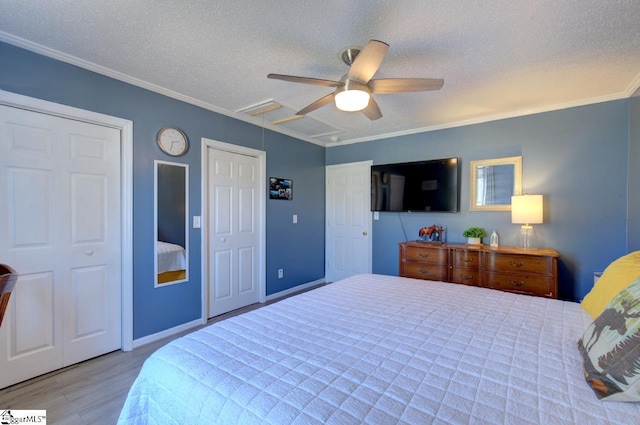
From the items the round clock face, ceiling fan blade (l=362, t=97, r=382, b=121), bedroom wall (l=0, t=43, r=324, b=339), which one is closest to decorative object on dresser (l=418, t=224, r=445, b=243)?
bedroom wall (l=0, t=43, r=324, b=339)

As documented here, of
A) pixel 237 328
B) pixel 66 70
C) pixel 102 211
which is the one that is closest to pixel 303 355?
pixel 237 328

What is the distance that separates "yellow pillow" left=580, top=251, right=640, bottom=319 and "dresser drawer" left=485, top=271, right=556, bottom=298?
49.8 inches

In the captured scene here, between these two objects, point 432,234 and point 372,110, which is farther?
point 432,234

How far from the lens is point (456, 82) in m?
2.48

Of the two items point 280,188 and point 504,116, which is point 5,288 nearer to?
point 280,188

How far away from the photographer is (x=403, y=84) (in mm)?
1853

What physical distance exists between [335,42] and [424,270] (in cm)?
266

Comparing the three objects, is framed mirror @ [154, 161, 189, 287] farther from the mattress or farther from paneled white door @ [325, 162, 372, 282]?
paneled white door @ [325, 162, 372, 282]

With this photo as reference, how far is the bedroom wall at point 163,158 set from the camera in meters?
2.09

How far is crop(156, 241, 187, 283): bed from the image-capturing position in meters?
2.73

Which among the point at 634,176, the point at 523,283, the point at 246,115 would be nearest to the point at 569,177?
the point at 634,176

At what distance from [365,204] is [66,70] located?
11.9 ft

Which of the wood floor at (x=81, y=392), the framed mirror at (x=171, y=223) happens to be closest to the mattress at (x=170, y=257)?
the framed mirror at (x=171, y=223)

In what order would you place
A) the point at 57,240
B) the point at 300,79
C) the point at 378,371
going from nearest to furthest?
the point at 378,371, the point at 300,79, the point at 57,240
